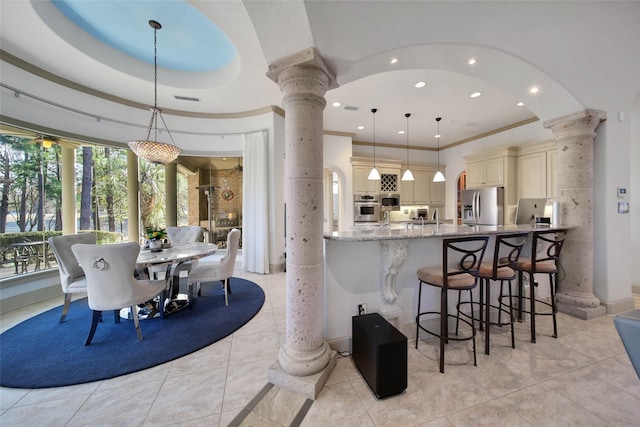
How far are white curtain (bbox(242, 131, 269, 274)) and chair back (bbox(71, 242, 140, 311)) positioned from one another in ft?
8.05

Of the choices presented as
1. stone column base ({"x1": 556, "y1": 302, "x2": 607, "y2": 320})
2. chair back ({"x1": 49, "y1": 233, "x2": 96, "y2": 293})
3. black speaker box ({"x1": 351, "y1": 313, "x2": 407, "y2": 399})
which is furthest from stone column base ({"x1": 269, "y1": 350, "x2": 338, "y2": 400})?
stone column base ({"x1": 556, "y1": 302, "x2": 607, "y2": 320})

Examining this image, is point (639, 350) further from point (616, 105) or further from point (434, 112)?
point (434, 112)

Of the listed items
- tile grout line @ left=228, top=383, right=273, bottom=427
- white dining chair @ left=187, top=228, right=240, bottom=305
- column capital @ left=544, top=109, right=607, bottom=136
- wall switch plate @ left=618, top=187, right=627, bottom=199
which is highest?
column capital @ left=544, top=109, right=607, bottom=136

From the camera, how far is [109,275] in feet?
7.21

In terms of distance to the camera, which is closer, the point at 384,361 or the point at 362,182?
the point at 384,361

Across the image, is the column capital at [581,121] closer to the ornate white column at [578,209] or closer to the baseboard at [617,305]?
the ornate white column at [578,209]

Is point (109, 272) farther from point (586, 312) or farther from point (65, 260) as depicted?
point (586, 312)

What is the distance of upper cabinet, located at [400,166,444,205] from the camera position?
659 cm

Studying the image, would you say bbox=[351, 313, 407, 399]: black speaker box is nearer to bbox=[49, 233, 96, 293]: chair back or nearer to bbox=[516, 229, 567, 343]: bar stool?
bbox=[516, 229, 567, 343]: bar stool

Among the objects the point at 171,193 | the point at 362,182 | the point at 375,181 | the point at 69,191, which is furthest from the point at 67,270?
A: the point at 375,181

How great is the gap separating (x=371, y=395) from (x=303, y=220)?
1316mm

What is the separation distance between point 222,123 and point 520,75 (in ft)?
15.5

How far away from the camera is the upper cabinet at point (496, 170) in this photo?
4992 millimetres

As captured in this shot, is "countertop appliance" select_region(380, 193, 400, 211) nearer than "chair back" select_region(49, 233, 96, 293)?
No
